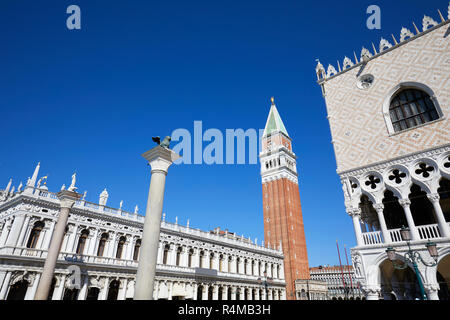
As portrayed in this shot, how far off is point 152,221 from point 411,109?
546 inches

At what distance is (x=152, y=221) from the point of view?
7.62 metres

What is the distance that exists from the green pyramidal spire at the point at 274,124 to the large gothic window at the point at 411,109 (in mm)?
41884

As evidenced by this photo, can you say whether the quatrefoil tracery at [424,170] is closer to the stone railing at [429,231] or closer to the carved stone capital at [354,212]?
the stone railing at [429,231]

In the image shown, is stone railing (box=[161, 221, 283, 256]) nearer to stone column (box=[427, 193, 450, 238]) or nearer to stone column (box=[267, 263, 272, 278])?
stone column (box=[267, 263, 272, 278])

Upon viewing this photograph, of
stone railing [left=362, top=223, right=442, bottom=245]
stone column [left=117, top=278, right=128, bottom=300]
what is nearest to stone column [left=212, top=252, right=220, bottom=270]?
stone column [left=117, top=278, right=128, bottom=300]

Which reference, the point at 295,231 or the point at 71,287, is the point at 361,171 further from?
the point at 295,231

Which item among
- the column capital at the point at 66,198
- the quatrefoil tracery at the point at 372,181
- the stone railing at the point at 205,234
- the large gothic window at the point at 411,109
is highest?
the large gothic window at the point at 411,109

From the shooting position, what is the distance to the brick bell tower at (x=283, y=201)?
4512cm

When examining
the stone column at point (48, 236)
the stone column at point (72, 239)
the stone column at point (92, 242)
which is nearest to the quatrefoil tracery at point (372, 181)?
the stone column at point (92, 242)

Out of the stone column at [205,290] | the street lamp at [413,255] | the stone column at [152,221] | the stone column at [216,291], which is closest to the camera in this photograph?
the stone column at [152,221]

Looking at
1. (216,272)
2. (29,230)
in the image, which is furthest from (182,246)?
(29,230)

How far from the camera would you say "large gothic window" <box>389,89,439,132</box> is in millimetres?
12984

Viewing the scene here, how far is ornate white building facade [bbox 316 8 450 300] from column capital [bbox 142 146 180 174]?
32.9ft

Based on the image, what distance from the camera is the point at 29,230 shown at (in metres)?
20.0
